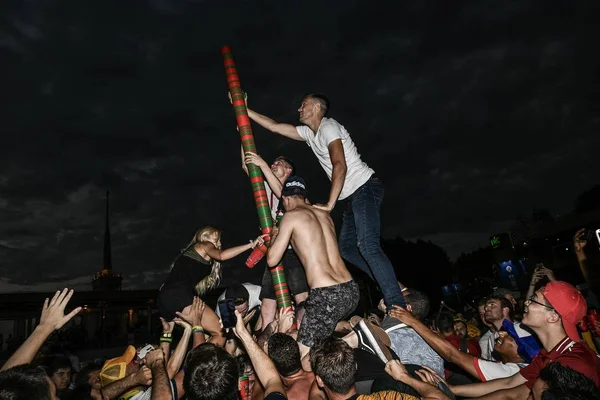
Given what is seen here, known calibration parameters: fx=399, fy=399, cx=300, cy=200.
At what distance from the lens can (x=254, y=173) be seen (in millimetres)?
5336

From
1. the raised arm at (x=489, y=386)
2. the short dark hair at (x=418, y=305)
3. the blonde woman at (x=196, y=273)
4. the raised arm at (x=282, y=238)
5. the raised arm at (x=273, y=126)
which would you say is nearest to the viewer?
the raised arm at (x=489, y=386)

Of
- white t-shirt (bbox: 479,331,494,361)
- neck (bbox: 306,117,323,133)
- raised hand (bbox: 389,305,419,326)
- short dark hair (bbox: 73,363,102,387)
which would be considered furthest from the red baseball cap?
short dark hair (bbox: 73,363,102,387)

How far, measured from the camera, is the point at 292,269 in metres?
6.00

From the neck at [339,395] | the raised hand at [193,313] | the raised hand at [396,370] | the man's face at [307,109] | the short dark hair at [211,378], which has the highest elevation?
the man's face at [307,109]

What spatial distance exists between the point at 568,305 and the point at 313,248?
2517 millimetres

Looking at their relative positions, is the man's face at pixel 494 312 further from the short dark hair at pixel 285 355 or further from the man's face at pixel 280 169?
the short dark hair at pixel 285 355

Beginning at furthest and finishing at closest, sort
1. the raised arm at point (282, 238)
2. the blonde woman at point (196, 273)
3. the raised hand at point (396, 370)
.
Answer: the blonde woman at point (196, 273)
the raised arm at point (282, 238)
the raised hand at point (396, 370)

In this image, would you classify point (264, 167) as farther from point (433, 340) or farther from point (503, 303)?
point (503, 303)

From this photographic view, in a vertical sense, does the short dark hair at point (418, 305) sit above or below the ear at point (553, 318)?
above

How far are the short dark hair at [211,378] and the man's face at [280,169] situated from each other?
3.39 meters

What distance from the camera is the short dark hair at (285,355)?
376 cm

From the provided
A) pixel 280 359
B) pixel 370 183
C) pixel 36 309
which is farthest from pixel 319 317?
pixel 36 309

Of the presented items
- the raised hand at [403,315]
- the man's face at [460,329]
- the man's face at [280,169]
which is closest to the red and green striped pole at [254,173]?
the man's face at [280,169]

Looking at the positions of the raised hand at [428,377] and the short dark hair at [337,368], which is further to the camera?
the raised hand at [428,377]
